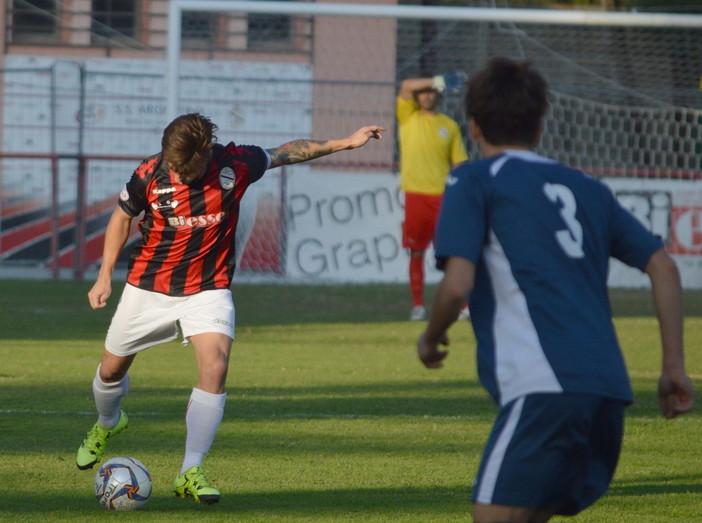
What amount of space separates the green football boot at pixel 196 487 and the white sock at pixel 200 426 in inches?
1.7

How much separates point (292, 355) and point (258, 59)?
36.1 ft

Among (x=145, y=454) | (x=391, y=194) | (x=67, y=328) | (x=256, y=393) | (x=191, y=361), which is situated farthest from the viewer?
(x=391, y=194)

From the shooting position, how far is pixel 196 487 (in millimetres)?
4758

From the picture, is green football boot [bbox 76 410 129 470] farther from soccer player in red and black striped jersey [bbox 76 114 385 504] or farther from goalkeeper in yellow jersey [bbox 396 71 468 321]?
goalkeeper in yellow jersey [bbox 396 71 468 321]

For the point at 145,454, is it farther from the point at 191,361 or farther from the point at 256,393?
the point at 191,361

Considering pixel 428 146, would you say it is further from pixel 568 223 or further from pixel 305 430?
pixel 568 223

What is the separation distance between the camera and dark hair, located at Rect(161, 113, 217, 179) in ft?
16.1

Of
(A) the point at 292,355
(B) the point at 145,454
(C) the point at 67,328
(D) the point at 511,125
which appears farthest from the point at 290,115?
(D) the point at 511,125

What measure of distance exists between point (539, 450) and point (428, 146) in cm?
949

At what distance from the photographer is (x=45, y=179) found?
58.3ft

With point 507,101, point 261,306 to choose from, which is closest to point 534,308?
point 507,101

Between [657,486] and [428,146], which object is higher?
[428,146]

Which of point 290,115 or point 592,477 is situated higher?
point 290,115

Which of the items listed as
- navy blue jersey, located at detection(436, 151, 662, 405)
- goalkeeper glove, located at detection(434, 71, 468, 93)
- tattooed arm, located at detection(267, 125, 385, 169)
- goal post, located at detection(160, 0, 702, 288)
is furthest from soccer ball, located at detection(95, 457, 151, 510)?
goal post, located at detection(160, 0, 702, 288)
